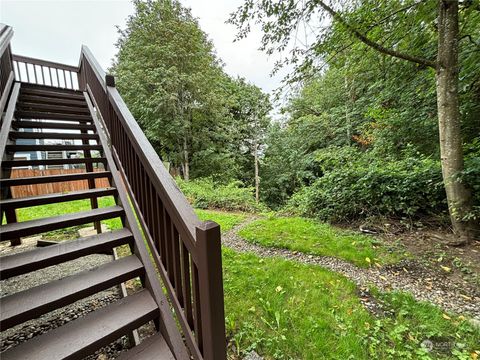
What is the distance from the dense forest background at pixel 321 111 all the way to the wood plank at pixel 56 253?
12.2ft

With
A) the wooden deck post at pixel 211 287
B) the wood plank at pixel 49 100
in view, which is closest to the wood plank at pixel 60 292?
the wooden deck post at pixel 211 287

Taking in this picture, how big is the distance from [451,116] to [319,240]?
2.59 meters

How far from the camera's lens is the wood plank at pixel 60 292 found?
50.6 inches

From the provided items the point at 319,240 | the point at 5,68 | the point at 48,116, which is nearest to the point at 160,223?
the point at 48,116

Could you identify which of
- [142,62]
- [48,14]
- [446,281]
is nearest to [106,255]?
[48,14]

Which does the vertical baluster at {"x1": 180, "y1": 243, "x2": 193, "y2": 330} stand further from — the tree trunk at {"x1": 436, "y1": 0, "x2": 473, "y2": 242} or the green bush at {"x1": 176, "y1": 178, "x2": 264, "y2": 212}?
the green bush at {"x1": 176, "y1": 178, "x2": 264, "y2": 212}

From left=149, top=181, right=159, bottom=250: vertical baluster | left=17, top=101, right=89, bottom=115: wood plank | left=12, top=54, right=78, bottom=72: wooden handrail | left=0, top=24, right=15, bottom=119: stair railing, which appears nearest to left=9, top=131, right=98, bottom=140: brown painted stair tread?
left=0, top=24, right=15, bottom=119: stair railing

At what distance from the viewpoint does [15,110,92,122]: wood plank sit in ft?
9.34

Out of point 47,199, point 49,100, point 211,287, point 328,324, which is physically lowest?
point 328,324

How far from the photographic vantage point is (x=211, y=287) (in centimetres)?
95

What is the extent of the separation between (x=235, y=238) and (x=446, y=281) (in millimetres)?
2973

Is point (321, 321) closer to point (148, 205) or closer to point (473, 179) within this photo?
point (148, 205)

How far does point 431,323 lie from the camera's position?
1.89 m

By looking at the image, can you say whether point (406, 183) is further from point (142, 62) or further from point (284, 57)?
point (142, 62)
